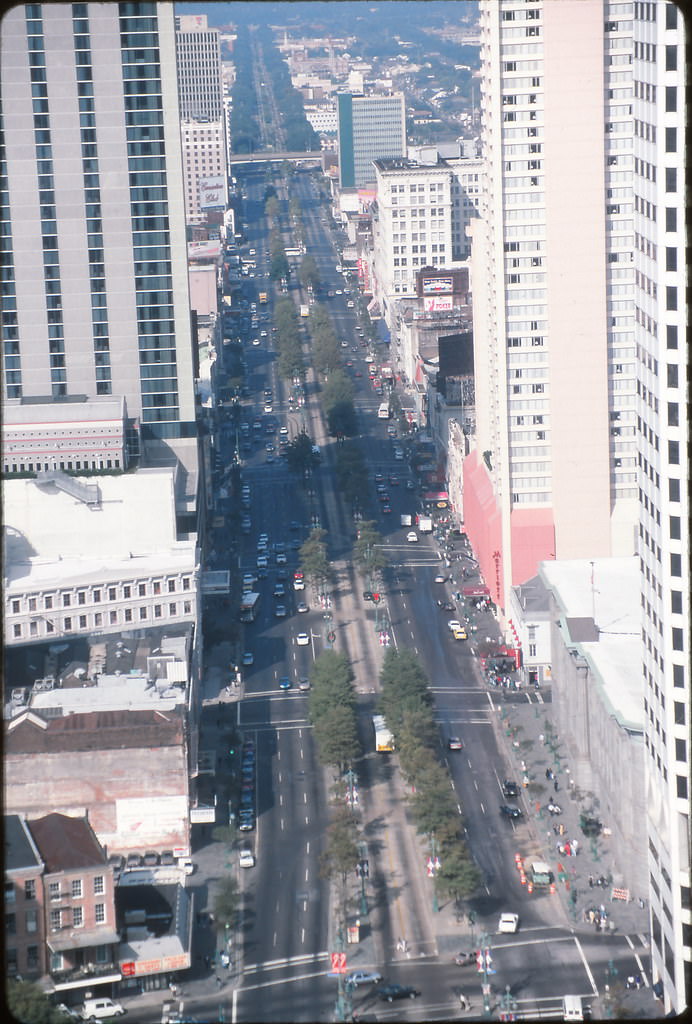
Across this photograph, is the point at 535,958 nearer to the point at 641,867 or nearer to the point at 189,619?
the point at 641,867

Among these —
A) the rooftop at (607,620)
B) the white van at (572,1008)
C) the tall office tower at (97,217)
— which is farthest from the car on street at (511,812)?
the tall office tower at (97,217)

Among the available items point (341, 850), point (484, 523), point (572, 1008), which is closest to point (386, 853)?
point (341, 850)

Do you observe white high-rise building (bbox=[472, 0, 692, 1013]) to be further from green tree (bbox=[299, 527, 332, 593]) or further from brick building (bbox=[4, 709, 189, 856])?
brick building (bbox=[4, 709, 189, 856])

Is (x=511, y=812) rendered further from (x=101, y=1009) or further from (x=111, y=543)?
(x=111, y=543)

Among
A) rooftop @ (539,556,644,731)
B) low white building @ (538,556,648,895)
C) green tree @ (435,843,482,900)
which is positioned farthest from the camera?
rooftop @ (539,556,644,731)

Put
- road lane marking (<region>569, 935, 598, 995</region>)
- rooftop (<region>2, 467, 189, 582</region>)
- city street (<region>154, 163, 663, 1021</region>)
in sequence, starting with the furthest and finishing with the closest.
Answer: rooftop (<region>2, 467, 189, 582</region>)
city street (<region>154, 163, 663, 1021</region>)
road lane marking (<region>569, 935, 598, 995</region>)

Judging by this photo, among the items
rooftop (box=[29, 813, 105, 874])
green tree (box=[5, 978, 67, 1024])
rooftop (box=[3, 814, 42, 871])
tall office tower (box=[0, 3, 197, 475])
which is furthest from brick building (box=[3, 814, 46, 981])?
tall office tower (box=[0, 3, 197, 475])

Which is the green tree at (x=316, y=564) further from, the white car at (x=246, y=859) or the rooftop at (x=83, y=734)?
the white car at (x=246, y=859)
